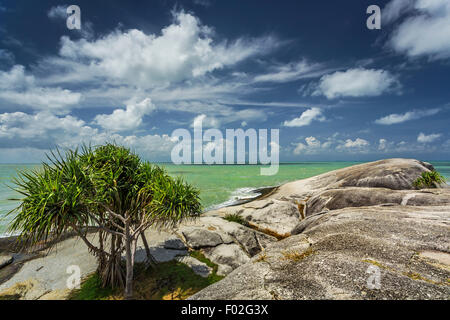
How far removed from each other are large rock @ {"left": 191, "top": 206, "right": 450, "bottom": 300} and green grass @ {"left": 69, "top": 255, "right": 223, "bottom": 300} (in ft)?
17.7

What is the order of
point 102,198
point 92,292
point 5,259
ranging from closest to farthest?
point 102,198
point 92,292
point 5,259

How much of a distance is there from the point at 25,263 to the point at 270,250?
1526 centimetres

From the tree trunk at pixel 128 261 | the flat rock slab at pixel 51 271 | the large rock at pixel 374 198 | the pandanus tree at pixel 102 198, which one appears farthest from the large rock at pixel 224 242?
the large rock at pixel 374 198

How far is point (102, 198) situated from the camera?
738cm

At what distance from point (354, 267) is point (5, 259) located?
18.9 metres

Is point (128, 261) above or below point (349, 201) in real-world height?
below

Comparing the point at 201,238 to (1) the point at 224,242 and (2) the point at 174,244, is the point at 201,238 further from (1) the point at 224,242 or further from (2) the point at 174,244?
(2) the point at 174,244

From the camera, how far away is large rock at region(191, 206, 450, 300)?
3.70 meters

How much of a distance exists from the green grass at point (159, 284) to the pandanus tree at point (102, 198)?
1.59 ft

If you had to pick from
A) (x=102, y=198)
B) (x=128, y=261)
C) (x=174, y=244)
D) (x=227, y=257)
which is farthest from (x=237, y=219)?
(x=102, y=198)

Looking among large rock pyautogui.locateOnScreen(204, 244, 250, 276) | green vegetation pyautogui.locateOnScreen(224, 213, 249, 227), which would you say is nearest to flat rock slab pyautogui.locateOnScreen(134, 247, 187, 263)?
large rock pyautogui.locateOnScreen(204, 244, 250, 276)

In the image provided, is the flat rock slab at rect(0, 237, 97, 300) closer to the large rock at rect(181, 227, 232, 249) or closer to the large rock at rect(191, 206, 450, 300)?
the large rock at rect(181, 227, 232, 249)

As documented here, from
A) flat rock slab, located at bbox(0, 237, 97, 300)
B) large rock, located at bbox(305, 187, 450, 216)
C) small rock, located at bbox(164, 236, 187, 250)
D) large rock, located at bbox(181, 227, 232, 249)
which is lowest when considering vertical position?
flat rock slab, located at bbox(0, 237, 97, 300)

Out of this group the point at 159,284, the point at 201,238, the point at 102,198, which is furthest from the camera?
the point at 201,238
